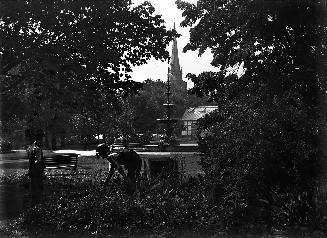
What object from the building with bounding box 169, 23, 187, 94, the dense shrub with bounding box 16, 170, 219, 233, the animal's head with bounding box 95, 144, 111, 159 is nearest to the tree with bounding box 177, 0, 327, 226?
the dense shrub with bounding box 16, 170, 219, 233

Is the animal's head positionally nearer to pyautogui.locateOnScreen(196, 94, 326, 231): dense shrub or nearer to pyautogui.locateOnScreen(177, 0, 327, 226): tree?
pyautogui.locateOnScreen(177, 0, 327, 226): tree

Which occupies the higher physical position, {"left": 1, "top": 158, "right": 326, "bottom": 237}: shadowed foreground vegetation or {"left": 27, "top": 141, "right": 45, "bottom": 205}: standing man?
{"left": 27, "top": 141, "right": 45, "bottom": 205}: standing man

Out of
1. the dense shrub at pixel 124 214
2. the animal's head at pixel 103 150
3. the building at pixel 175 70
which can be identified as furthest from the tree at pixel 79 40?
the building at pixel 175 70

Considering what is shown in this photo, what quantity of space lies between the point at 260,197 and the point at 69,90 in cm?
748

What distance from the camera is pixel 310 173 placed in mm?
8000

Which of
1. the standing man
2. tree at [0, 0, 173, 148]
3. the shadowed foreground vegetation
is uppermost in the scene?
tree at [0, 0, 173, 148]

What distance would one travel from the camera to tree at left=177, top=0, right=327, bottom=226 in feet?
24.9

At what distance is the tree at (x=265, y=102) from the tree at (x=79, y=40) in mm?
1886

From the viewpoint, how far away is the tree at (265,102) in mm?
7582

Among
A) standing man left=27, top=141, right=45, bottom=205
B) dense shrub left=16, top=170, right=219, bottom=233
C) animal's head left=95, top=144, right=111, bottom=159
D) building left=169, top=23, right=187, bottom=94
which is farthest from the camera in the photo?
building left=169, top=23, right=187, bottom=94

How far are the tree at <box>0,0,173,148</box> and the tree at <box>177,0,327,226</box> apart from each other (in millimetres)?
1886

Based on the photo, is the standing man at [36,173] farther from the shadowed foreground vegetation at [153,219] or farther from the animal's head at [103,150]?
the shadowed foreground vegetation at [153,219]

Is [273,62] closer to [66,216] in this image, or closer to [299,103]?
[299,103]

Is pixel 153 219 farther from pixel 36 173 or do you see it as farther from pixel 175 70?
pixel 175 70
